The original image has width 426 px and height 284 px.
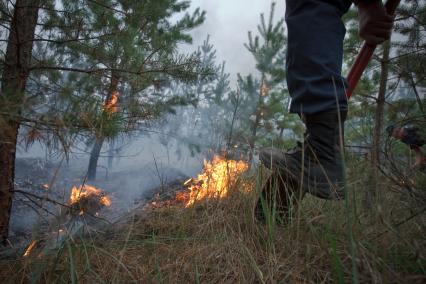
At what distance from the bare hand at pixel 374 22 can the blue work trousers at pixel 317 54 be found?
0.21 metres

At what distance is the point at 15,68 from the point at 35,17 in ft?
1.74

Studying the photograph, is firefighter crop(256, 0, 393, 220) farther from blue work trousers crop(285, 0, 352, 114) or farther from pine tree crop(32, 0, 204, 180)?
pine tree crop(32, 0, 204, 180)

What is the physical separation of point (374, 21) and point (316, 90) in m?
0.49

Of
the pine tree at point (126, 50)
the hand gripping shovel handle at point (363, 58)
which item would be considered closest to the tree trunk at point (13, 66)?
the pine tree at point (126, 50)

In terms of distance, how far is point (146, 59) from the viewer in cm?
307

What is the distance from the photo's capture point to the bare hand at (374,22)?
4.55 feet

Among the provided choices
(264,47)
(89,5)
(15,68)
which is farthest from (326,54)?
(264,47)

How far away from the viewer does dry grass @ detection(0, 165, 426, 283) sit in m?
0.81

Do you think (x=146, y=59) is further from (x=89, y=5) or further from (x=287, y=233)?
(x=287, y=233)

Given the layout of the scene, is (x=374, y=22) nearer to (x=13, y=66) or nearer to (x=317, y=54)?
(x=317, y=54)

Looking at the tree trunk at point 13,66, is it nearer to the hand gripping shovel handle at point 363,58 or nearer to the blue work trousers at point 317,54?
the blue work trousers at point 317,54

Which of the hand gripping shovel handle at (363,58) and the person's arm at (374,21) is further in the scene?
the hand gripping shovel handle at (363,58)

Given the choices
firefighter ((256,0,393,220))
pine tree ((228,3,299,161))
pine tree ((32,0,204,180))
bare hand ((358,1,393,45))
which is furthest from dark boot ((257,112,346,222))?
pine tree ((228,3,299,161))

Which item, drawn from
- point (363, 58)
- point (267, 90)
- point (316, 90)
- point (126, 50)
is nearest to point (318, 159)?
point (316, 90)
